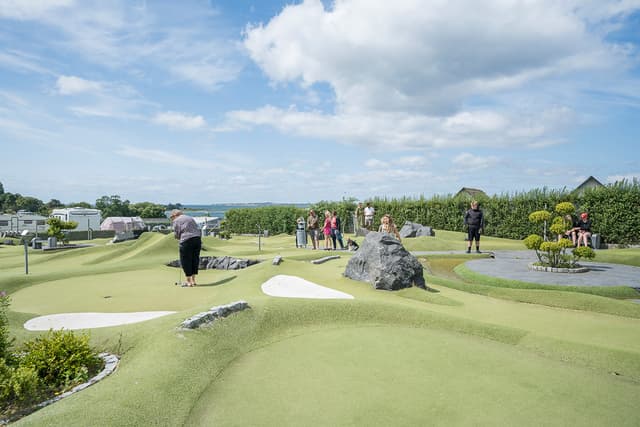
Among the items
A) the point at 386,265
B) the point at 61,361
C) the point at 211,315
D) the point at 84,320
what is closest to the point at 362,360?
the point at 211,315

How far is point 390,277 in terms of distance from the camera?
895 centimetres

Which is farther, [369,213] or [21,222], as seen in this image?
[21,222]

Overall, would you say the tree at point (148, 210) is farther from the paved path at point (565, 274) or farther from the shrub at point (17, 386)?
the shrub at point (17, 386)

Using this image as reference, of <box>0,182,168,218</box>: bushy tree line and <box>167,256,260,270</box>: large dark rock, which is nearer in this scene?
<box>167,256,260,270</box>: large dark rock

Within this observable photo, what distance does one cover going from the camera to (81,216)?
141ft

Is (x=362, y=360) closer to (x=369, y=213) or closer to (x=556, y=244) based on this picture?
(x=556, y=244)

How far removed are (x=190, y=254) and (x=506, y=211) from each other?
19.8m

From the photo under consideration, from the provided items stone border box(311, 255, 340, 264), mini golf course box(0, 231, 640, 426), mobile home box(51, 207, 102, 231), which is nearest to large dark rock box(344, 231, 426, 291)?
mini golf course box(0, 231, 640, 426)

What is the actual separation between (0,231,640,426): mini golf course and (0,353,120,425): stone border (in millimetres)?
121

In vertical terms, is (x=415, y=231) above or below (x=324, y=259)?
above

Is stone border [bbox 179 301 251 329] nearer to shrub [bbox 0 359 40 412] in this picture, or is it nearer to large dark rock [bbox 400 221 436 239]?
shrub [bbox 0 359 40 412]

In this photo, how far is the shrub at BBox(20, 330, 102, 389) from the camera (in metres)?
3.98

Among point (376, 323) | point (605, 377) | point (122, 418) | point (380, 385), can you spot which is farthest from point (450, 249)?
point (122, 418)

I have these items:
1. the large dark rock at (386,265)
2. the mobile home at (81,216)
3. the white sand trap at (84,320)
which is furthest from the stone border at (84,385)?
the mobile home at (81,216)
